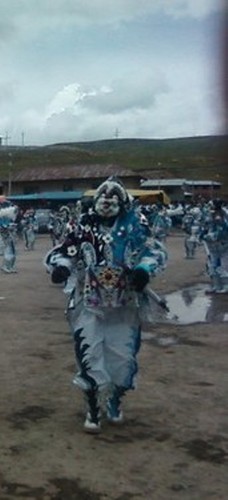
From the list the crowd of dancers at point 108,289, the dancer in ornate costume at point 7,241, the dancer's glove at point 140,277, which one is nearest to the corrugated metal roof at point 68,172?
the dancer in ornate costume at point 7,241

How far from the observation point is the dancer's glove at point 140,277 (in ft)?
15.6

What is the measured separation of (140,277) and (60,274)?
0.56 m

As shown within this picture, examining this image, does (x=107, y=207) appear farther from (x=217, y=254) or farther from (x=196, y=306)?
(x=217, y=254)

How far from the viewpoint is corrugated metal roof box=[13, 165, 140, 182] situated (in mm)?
53969

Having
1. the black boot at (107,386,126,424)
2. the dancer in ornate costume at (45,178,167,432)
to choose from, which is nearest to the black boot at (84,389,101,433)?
the dancer in ornate costume at (45,178,167,432)

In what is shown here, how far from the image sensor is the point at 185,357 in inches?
291

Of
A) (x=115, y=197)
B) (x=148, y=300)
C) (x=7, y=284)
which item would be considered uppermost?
(x=115, y=197)

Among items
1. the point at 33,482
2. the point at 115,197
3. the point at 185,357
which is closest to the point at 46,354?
the point at 185,357

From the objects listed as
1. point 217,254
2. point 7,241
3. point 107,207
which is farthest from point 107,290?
point 7,241

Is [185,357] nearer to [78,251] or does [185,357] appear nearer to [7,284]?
[78,251]

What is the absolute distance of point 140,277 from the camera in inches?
187

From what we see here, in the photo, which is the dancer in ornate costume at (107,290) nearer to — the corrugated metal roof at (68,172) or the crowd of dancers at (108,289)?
the crowd of dancers at (108,289)

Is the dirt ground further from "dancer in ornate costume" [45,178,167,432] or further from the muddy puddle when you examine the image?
the muddy puddle

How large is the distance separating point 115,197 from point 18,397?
1811mm
